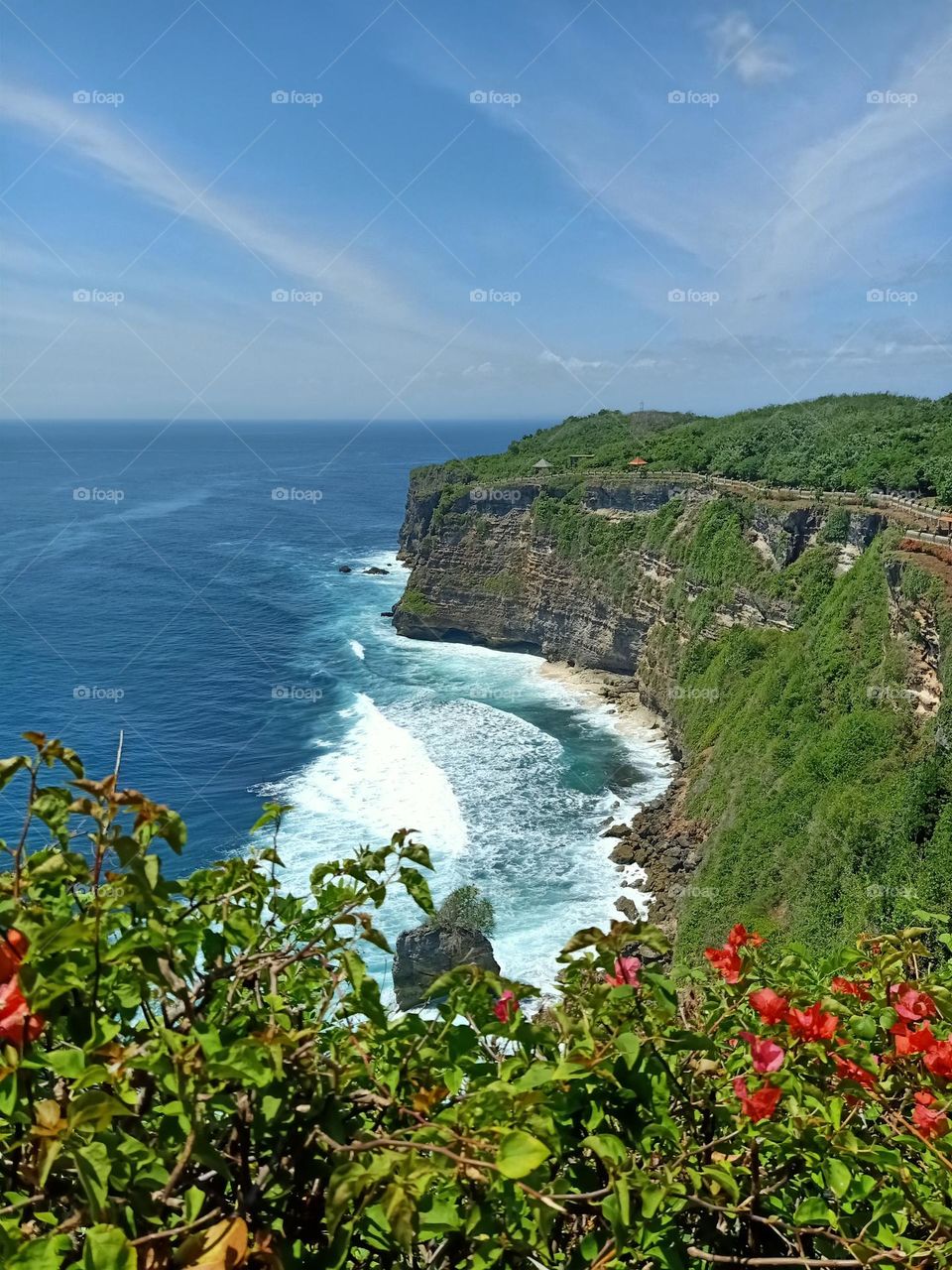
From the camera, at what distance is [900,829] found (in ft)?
80.1

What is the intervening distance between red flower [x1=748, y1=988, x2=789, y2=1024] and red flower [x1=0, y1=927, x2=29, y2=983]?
268cm

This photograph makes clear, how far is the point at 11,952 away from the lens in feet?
8.32

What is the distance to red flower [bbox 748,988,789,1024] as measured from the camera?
11.6ft

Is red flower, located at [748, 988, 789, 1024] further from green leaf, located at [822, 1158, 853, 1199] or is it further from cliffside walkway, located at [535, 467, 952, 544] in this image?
cliffside walkway, located at [535, 467, 952, 544]

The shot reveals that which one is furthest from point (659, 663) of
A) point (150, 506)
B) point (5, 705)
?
point (150, 506)

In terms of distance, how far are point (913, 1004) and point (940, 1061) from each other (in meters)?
0.27

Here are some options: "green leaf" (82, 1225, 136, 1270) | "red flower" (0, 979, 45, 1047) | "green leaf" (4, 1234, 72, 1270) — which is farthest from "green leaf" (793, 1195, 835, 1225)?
"red flower" (0, 979, 45, 1047)

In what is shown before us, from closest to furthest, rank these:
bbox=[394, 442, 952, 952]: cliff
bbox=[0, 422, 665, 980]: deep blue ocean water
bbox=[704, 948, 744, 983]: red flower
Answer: bbox=[704, 948, 744, 983]: red flower < bbox=[394, 442, 952, 952]: cliff < bbox=[0, 422, 665, 980]: deep blue ocean water

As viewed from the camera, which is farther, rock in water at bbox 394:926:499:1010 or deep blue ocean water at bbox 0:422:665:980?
deep blue ocean water at bbox 0:422:665:980

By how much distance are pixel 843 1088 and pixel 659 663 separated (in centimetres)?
5033

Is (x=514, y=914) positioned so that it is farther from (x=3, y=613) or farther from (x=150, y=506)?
(x=150, y=506)

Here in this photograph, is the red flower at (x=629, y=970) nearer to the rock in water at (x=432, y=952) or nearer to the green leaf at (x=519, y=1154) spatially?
the green leaf at (x=519, y=1154)

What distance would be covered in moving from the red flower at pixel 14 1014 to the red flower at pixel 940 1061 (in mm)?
3414

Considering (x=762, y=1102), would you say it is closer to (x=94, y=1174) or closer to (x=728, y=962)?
(x=728, y=962)
